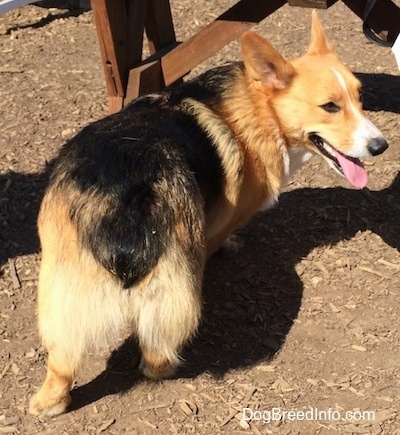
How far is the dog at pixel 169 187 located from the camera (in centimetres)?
329

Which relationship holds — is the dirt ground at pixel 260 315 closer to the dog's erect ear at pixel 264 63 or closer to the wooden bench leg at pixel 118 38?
the wooden bench leg at pixel 118 38

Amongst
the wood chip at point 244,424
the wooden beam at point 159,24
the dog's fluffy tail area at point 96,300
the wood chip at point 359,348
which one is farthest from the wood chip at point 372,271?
the wooden beam at point 159,24

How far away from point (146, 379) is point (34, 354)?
66 cm

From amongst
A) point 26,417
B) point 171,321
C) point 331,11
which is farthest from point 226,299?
point 331,11

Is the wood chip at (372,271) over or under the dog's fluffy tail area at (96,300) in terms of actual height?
under

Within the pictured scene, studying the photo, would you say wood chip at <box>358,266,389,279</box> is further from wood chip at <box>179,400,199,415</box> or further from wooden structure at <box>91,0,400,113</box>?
wooden structure at <box>91,0,400,113</box>

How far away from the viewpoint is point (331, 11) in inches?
320

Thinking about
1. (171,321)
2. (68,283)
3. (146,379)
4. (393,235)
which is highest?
(68,283)

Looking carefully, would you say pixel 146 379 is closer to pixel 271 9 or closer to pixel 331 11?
pixel 271 9

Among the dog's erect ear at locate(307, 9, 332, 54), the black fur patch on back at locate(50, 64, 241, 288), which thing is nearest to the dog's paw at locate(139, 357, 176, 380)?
the black fur patch on back at locate(50, 64, 241, 288)

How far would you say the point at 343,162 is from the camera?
4.19 metres

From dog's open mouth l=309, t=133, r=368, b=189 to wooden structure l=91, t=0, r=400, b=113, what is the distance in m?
1.39

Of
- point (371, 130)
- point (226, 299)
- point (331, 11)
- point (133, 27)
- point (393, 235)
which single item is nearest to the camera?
point (371, 130)

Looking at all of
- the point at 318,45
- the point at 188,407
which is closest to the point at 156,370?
the point at 188,407
